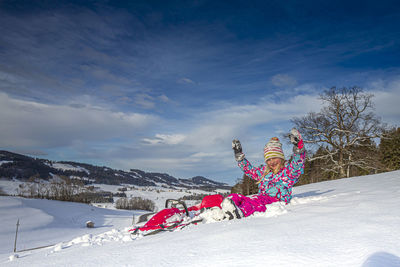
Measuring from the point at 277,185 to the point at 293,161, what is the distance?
521 mm

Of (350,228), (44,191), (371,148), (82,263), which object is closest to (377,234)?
(350,228)

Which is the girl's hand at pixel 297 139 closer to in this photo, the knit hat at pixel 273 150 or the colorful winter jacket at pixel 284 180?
the colorful winter jacket at pixel 284 180

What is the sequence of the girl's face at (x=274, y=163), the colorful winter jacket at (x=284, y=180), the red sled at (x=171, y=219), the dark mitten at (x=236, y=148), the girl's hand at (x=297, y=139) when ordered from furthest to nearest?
the dark mitten at (x=236, y=148) → the girl's face at (x=274, y=163) → the colorful winter jacket at (x=284, y=180) → the girl's hand at (x=297, y=139) → the red sled at (x=171, y=219)

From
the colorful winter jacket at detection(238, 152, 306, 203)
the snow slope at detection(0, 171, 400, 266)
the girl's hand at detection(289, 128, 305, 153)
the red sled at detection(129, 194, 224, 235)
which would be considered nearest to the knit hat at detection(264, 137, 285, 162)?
the colorful winter jacket at detection(238, 152, 306, 203)

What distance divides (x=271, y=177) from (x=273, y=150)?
0.51 metres

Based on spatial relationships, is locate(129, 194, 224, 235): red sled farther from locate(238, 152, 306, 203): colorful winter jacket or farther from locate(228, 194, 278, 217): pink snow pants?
locate(238, 152, 306, 203): colorful winter jacket

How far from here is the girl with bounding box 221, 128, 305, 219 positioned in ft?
11.8

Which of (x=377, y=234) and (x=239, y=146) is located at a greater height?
(x=239, y=146)

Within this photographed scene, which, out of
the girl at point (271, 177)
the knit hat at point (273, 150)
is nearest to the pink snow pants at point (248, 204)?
the girl at point (271, 177)

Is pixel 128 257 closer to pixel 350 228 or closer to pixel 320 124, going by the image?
pixel 350 228

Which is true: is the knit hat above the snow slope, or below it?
above

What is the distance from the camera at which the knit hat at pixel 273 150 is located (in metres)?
4.66

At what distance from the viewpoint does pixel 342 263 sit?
138 centimetres

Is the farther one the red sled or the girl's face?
the girl's face
